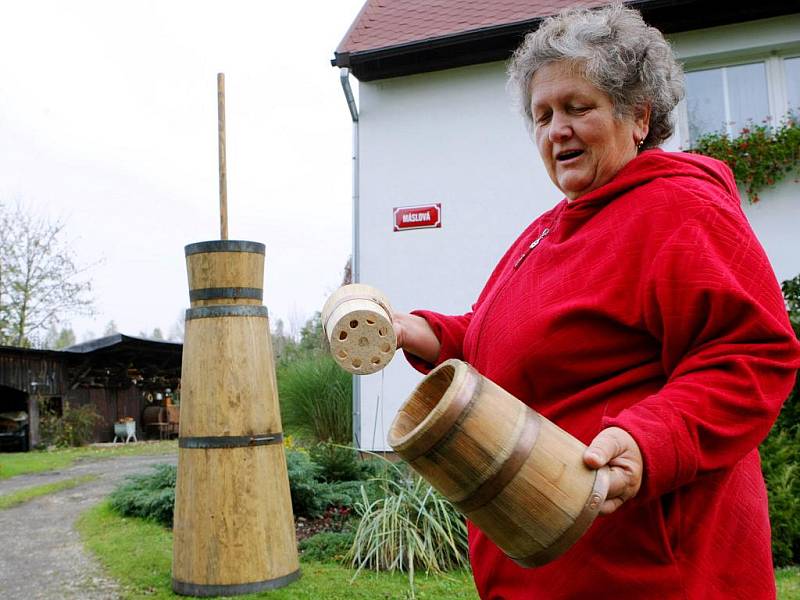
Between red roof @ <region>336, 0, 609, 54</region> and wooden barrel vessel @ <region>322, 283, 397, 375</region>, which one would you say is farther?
red roof @ <region>336, 0, 609, 54</region>

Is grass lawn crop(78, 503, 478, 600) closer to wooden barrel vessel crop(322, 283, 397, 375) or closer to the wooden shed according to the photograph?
wooden barrel vessel crop(322, 283, 397, 375)

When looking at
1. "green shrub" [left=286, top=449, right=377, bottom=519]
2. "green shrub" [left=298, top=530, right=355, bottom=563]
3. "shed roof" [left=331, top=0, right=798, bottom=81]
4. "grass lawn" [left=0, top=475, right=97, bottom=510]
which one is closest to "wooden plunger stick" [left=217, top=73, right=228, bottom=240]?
"green shrub" [left=298, top=530, right=355, bottom=563]

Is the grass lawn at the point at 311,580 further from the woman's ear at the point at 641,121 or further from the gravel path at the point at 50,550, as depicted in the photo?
the woman's ear at the point at 641,121

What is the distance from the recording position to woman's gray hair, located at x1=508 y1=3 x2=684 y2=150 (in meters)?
1.47

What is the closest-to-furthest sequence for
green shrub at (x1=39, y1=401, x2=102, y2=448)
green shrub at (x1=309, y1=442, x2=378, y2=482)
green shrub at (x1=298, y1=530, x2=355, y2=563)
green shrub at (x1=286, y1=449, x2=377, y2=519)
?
1. green shrub at (x1=298, y1=530, x2=355, y2=563)
2. green shrub at (x1=286, y1=449, x2=377, y2=519)
3. green shrub at (x1=309, y1=442, x2=378, y2=482)
4. green shrub at (x1=39, y1=401, x2=102, y2=448)

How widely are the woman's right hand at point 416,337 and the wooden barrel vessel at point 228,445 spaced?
7.99 ft

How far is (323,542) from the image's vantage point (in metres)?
5.23

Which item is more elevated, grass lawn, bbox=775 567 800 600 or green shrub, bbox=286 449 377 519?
green shrub, bbox=286 449 377 519

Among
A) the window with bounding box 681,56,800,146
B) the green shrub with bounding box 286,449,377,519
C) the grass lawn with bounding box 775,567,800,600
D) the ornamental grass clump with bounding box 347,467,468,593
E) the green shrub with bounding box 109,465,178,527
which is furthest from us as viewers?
the window with bounding box 681,56,800,146

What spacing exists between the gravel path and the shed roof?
5.29m

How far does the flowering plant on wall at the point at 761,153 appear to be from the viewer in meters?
6.85

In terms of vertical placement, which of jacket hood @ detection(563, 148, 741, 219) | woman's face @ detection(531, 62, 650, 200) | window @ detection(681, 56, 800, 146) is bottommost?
jacket hood @ detection(563, 148, 741, 219)

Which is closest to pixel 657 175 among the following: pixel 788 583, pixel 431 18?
pixel 788 583

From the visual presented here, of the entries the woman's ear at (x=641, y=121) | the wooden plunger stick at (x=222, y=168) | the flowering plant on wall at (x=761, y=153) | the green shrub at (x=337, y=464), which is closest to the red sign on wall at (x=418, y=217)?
the green shrub at (x=337, y=464)
